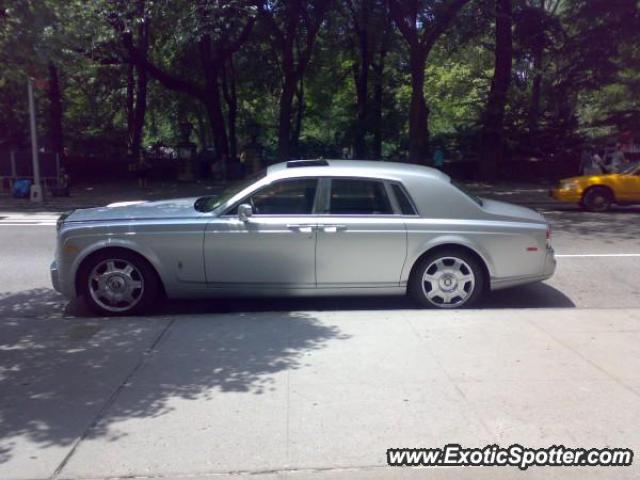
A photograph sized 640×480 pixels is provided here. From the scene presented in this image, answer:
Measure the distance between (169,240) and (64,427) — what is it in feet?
8.87

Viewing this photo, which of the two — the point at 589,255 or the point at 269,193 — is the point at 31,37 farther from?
the point at 589,255

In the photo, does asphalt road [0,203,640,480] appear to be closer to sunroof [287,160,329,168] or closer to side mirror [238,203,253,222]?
side mirror [238,203,253,222]

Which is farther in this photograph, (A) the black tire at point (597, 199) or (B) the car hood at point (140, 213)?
(A) the black tire at point (597, 199)

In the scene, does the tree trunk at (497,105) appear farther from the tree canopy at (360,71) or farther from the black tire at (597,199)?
the black tire at (597,199)

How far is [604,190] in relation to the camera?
55.0 ft

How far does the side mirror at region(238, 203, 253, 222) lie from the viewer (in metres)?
6.43

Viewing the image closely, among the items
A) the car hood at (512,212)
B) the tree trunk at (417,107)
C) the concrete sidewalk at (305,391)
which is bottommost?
the concrete sidewalk at (305,391)

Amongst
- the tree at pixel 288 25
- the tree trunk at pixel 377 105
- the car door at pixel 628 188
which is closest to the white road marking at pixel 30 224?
the tree at pixel 288 25

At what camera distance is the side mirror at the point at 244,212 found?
6.43 m

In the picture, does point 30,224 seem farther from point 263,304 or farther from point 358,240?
point 358,240

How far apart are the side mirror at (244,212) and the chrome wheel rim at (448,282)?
1843 millimetres

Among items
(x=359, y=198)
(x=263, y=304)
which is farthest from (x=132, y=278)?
(x=359, y=198)

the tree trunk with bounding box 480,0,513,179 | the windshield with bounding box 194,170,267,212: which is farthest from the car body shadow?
the tree trunk with bounding box 480,0,513,179

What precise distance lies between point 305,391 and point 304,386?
0.09m
